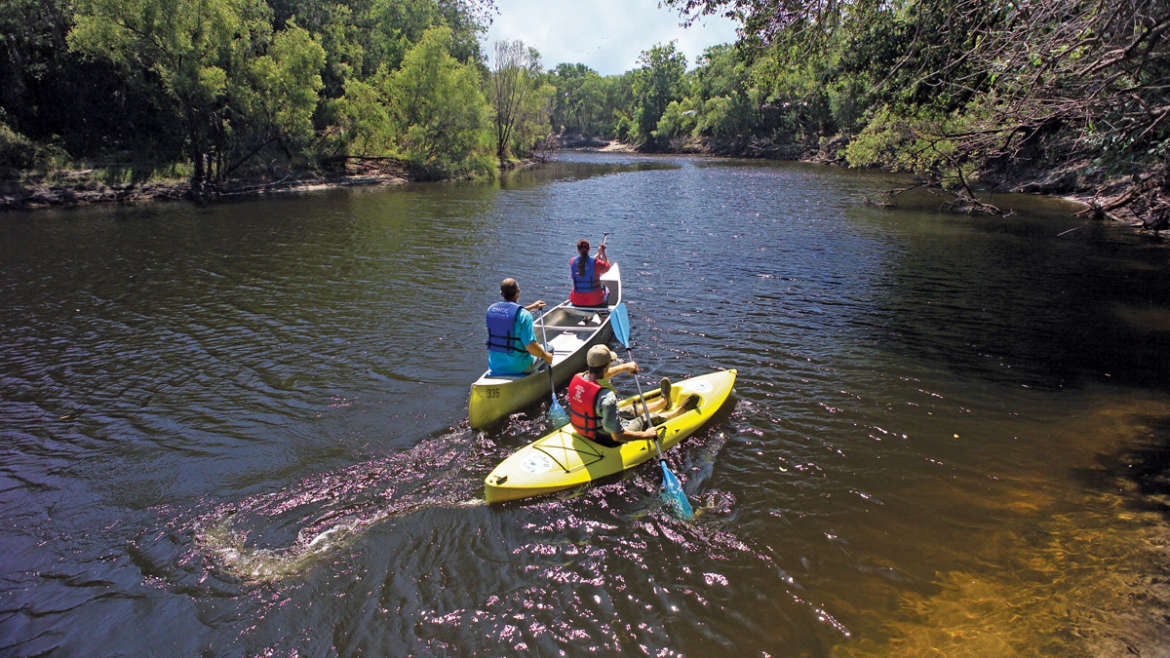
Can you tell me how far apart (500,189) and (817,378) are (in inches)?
1146

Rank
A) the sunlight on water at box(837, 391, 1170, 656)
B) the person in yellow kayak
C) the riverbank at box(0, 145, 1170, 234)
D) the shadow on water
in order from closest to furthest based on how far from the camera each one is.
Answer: the sunlight on water at box(837, 391, 1170, 656) < the shadow on water < the person in yellow kayak < the riverbank at box(0, 145, 1170, 234)

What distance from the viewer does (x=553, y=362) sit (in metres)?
8.96

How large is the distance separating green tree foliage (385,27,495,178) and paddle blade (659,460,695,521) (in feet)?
121

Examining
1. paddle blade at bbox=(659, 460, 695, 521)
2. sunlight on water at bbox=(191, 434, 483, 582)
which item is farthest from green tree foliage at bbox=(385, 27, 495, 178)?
paddle blade at bbox=(659, 460, 695, 521)

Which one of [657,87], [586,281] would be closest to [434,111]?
[586,281]

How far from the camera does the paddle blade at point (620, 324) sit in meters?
10.2

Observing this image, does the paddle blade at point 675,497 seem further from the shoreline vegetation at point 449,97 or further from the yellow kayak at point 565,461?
the shoreline vegetation at point 449,97

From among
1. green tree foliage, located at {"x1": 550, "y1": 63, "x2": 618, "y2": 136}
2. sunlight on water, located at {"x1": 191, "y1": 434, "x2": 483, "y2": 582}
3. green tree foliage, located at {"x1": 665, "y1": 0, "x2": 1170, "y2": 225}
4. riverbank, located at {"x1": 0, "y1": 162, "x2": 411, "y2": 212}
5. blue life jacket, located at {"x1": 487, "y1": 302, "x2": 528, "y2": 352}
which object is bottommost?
sunlight on water, located at {"x1": 191, "y1": 434, "x2": 483, "y2": 582}

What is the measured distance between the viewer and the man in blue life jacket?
26.7 feet

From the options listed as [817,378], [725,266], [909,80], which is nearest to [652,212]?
[725,266]

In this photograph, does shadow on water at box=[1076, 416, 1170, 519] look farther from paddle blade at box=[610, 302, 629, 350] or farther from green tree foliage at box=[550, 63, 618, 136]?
green tree foliage at box=[550, 63, 618, 136]

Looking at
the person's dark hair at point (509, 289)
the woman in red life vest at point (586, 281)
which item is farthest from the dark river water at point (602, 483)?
the person's dark hair at point (509, 289)

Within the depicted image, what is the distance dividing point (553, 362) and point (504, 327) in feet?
3.77

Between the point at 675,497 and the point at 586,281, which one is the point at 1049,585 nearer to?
the point at 675,497
